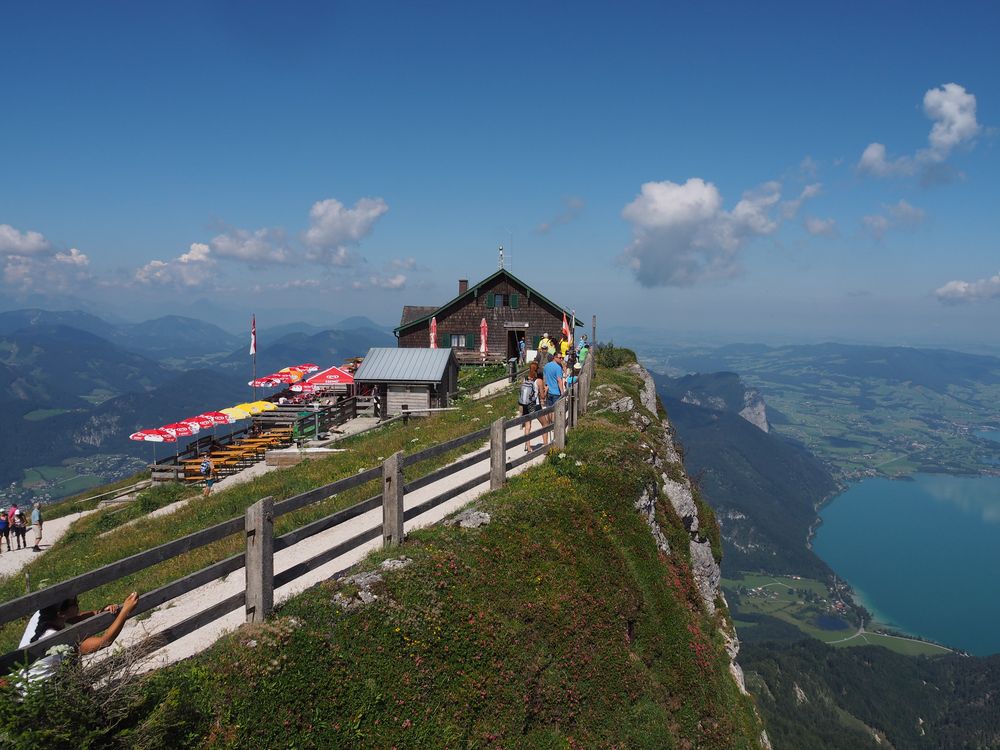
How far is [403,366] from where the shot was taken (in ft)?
107

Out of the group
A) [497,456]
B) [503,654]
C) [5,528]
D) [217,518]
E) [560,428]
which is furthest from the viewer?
[5,528]

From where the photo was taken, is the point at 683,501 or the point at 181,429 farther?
the point at 181,429

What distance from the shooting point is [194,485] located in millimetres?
27219

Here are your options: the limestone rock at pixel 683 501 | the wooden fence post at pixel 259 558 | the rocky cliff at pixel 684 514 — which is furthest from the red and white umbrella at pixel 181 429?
the wooden fence post at pixel 259 558

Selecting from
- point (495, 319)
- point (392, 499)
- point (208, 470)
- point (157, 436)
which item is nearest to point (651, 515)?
point (392, 499)

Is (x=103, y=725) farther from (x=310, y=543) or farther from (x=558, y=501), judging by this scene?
(x=558, y=501)

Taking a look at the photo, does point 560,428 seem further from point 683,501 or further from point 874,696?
point 874,696

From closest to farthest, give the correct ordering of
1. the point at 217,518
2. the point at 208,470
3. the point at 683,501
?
the point at 217,518 < the point at 683,501 < the point at 208,470

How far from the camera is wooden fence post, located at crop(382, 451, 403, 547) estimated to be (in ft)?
28.6

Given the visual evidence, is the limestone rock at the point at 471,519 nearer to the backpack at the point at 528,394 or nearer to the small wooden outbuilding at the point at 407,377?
the backpack at the point at 528,394

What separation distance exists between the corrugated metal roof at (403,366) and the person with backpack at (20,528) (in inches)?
599

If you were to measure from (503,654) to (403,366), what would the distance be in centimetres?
2536

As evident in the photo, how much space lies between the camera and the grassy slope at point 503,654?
6164 mm

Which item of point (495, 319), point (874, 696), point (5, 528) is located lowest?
point (874, 696)
